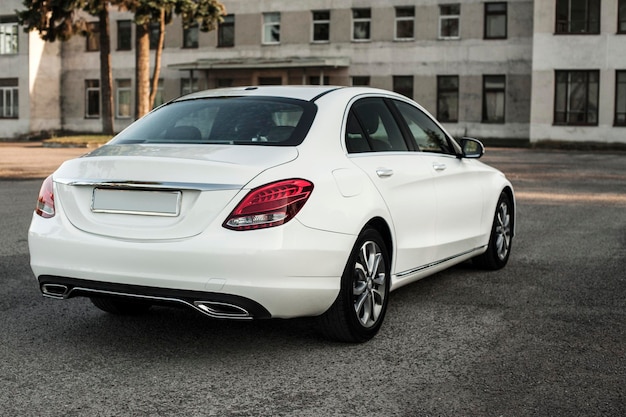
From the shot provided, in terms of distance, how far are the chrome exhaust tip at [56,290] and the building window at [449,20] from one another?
135 feet

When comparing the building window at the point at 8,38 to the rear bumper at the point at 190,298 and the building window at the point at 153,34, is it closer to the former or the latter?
the building window at the point at 153,34

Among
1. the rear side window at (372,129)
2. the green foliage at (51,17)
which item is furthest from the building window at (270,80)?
the rear side window at (372,129)

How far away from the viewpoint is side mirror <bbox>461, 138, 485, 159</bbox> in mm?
7539

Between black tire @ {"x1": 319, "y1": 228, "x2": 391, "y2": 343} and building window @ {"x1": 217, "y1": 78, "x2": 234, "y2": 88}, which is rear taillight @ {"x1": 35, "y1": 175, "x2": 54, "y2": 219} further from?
building window @ {"x1": 217, "y1": 78, "x2": 234, "y2": 88}

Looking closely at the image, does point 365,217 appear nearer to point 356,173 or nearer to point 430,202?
point 356,173

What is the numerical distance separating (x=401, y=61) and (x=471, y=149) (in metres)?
39.1

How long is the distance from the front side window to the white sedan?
1.46 feet

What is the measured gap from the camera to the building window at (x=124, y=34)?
53.5 meters

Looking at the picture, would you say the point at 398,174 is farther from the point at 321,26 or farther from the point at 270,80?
the point at 270,80

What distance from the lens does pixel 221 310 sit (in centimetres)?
499

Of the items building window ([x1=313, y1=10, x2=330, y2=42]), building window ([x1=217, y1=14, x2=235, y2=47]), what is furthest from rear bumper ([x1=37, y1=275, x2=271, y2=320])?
building window ([x1=217, y1=14, x2=235, y2=47])

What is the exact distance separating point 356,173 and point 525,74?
3935cm

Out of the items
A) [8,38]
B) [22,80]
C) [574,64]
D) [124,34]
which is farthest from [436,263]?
[8,38]

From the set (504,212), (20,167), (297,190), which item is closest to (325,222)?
(297,190)
